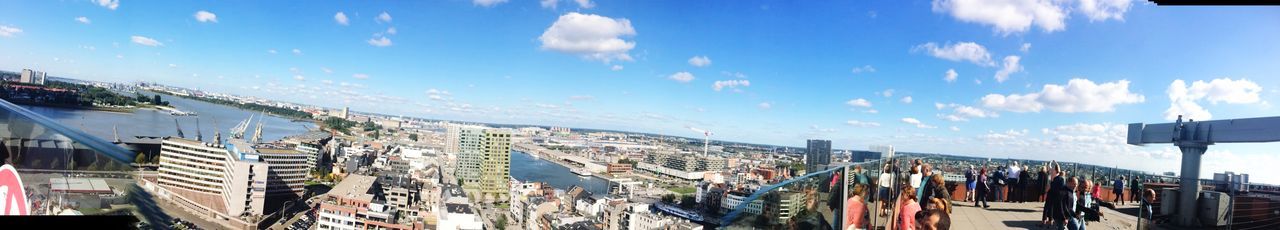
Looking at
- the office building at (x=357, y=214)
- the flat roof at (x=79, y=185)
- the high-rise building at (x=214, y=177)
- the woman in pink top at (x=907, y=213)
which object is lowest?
the office building at (x=357, y=214)

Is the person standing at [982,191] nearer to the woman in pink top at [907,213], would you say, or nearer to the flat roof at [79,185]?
the woman in pink top at [907,213]

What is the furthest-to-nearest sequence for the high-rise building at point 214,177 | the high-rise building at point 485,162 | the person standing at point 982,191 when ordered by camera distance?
the high-rise building at point 485,162 < the high-rise building at point 214,177 < the person standing at point 982,191

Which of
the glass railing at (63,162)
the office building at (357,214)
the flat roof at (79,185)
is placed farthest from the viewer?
the office building at (357,214)

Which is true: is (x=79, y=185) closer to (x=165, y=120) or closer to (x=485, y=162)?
(x=165, y=120)

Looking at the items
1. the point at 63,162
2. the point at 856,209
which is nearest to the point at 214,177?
the point at 63,162

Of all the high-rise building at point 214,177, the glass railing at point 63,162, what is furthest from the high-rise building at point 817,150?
the glass railing at point 63,162

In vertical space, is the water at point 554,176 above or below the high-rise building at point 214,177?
below
